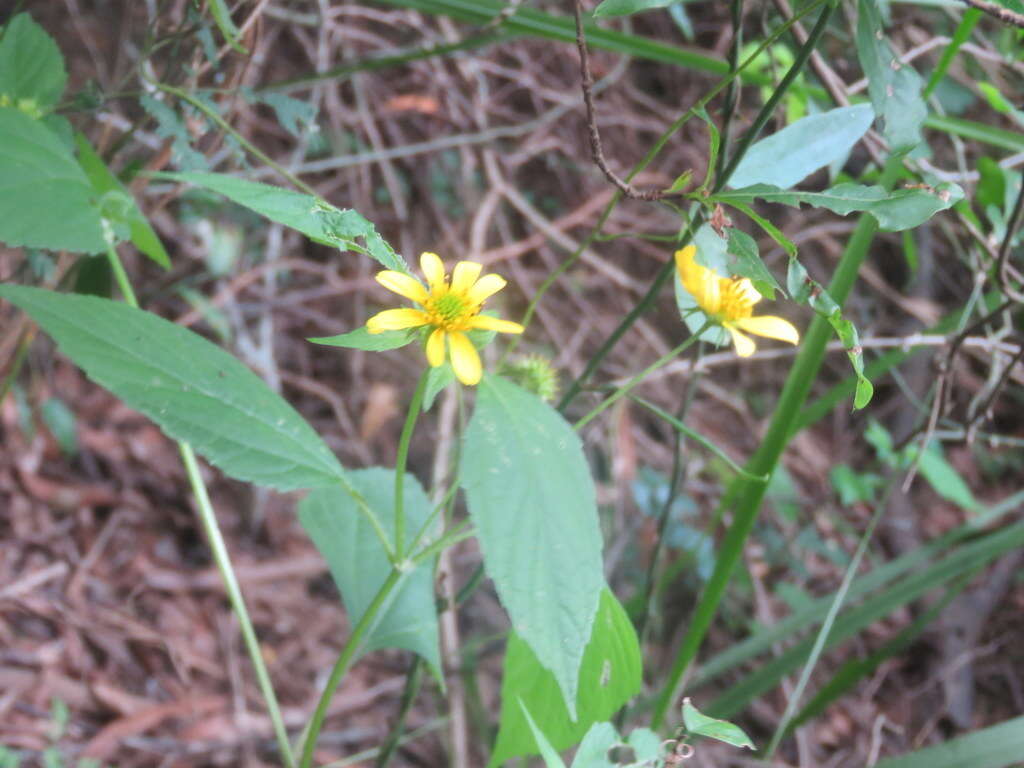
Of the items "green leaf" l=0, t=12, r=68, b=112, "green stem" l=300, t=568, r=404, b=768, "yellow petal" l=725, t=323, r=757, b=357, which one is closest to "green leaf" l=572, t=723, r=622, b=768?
"green stem" l=300, t=568, r=404, b=768

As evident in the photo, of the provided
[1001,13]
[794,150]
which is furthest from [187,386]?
[1001,13]

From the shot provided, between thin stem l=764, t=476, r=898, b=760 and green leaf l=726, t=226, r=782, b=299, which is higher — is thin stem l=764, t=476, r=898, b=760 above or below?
below

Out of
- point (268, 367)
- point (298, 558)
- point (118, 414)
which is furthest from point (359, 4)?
point (298, 558)

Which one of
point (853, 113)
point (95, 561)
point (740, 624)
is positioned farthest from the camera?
point (740, 624)

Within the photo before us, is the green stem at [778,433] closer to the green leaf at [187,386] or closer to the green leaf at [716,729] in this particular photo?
the green leaf at [716,729]

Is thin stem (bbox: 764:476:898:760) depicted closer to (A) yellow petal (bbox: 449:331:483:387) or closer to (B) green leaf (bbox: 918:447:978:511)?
A: (B) green leaf (bbox: 918:447:978:511)

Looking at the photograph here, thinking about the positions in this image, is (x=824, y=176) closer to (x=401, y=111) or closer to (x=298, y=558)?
(x=401, y=111)
